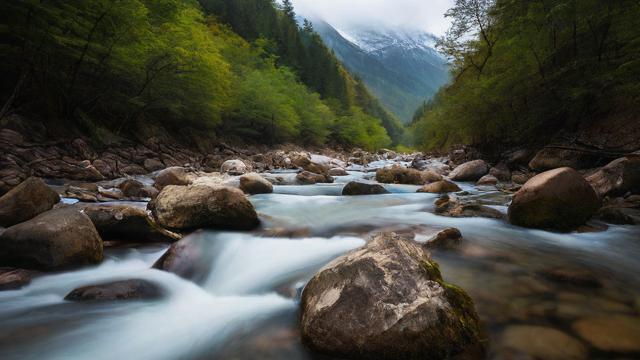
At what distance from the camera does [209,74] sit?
698 inches

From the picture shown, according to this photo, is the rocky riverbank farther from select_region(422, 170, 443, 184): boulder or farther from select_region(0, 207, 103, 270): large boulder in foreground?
select_region(422, 170, 443, 184): boulder

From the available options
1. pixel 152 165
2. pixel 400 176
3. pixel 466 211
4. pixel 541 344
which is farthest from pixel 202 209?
pixel 152 165

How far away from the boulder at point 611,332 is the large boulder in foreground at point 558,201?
2.79m

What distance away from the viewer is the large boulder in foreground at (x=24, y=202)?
478 cm

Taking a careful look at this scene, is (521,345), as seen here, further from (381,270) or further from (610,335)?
(381,270)

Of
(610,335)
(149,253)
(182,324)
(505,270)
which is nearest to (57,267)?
(149,253)

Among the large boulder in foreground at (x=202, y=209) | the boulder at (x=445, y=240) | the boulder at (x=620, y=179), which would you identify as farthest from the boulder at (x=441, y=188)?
the large boulder in foreground at (x=202, y=209)

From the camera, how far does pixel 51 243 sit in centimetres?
384

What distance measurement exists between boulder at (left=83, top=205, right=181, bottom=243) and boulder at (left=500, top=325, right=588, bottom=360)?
13.7ft

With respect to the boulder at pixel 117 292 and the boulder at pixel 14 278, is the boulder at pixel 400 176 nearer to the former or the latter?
the boulder at pixel 117 292

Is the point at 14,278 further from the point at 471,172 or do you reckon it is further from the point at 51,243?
the point at 471,172

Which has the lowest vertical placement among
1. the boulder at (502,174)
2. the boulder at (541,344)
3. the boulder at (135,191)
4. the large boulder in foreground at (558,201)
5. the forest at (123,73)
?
the boulder at (135,191)

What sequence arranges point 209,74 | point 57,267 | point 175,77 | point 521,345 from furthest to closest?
point 209,74 → point 175,77 → point 57,267 → point 521,345

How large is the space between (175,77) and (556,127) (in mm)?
15810
